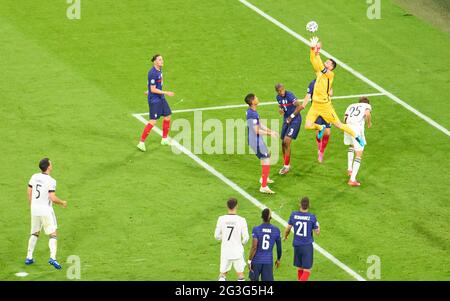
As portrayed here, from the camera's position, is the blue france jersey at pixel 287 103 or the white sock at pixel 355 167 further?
the blue france jersey at pixel 287 103

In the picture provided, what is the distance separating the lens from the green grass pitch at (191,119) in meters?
24.5

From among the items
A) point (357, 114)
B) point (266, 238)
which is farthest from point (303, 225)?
point (357, 114)

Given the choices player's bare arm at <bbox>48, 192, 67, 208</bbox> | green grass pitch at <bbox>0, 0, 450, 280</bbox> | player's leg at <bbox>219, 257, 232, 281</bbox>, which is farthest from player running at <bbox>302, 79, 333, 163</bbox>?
player's bare arm at <bbox>48, 192, 67, 208</bbox>

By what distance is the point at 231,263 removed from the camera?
22.5 m

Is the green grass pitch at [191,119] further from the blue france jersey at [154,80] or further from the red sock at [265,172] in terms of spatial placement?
the blue france jersey at [154,80]

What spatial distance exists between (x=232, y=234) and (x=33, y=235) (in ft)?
13.6

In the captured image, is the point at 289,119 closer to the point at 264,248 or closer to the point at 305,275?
the point at 305,275

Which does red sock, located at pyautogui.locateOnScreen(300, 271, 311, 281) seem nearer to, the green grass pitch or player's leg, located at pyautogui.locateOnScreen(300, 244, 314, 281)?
player's leg, located at pyautogui.locateOnScreen(300, 244, 314, 281)

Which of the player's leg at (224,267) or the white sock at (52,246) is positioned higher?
the white sock at (52,246)

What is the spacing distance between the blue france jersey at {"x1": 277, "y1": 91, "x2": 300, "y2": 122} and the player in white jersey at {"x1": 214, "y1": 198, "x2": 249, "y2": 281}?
20.3ft

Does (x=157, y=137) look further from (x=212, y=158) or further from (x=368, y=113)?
(x=368, y=113)

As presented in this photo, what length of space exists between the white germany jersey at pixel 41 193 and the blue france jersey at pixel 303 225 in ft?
15.8

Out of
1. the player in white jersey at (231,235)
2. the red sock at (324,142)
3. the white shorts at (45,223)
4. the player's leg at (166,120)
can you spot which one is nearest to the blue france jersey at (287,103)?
the red sock at (324,142)
